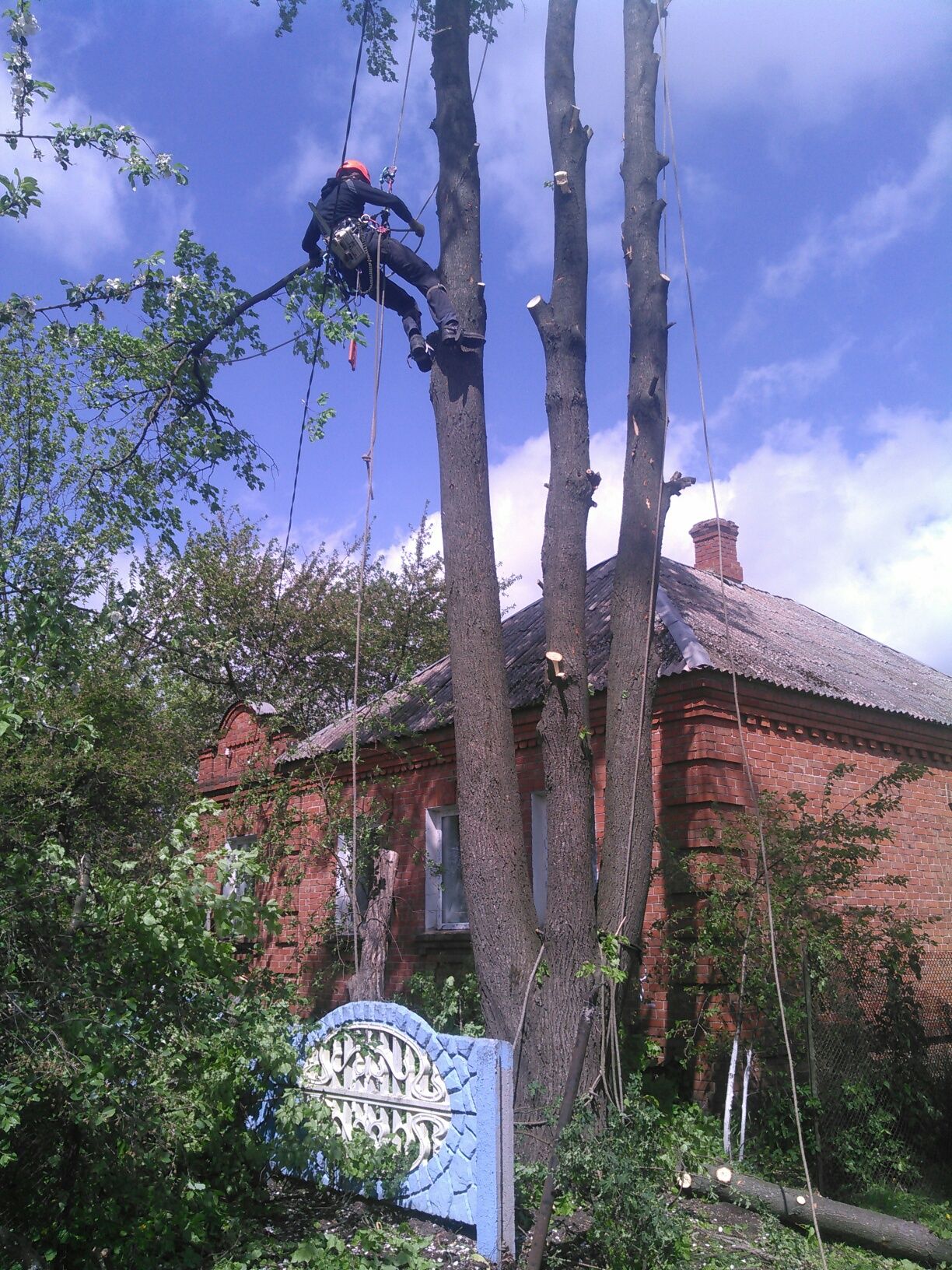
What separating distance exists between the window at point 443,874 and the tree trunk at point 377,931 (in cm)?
44

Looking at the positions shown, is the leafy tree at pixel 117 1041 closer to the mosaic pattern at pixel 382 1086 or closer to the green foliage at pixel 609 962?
the mosaic pattern at pixel 382 1086

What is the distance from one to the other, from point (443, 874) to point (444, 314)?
6317 mm

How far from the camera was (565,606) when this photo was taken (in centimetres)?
655

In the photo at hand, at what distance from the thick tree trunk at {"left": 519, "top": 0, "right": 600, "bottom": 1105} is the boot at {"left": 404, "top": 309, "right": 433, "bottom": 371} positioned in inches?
31.9

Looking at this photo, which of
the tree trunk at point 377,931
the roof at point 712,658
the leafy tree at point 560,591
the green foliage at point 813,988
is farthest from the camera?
the tree trunk at point 377,931

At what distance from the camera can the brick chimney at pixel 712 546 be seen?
15.4 m

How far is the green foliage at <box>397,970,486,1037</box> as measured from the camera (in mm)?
7129

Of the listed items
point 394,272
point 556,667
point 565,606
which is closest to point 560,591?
point 565,606

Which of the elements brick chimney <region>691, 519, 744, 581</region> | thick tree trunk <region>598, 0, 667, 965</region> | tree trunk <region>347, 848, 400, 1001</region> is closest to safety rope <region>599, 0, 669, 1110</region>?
thick tree trunk <region>598, 0, 667, 965</region>

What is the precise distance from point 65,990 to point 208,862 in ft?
3.61

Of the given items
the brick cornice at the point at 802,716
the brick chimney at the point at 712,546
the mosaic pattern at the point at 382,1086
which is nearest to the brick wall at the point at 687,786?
the brick cornice at the point at 802,716

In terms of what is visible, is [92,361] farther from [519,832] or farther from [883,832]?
[883,832]

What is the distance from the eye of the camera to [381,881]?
10.5 m

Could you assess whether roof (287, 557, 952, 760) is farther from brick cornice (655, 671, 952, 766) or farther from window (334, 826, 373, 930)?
window (334, 826, 373, 930)
